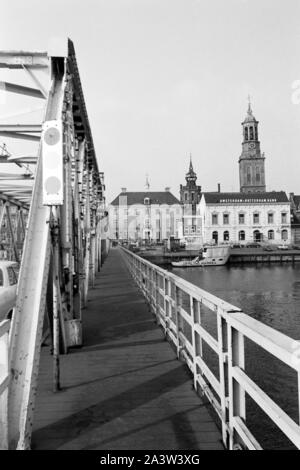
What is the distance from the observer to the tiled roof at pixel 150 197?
12845 centimetres

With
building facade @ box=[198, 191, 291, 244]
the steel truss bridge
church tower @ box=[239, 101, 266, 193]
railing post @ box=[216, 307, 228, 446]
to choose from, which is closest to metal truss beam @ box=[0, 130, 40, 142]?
the steel truss bridge

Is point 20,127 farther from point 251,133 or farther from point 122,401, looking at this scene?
point 251,133

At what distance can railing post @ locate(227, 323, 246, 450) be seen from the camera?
10.0 feet

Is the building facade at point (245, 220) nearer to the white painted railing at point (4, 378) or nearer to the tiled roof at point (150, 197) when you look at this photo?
the tiled roof at point (150, 197)

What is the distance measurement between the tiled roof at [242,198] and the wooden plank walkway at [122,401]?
83.4 meters

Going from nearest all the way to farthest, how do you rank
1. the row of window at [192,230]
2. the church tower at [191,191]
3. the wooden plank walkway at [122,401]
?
the wooden plank walkway at [122,401]
the row of window at [192,230]
the church tower at [191,191]

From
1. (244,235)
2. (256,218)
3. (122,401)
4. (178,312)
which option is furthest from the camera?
(244,235)

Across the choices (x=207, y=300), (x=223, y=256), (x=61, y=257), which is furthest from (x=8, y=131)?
(x=223, y=256)

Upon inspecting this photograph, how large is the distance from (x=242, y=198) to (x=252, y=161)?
3621cm

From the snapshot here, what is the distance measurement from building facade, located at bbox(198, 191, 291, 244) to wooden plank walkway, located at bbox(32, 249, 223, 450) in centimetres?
8218

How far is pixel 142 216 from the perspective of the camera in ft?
415

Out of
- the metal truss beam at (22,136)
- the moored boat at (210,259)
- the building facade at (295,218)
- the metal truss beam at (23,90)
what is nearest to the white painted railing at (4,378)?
the metal truss beam at (23,90)

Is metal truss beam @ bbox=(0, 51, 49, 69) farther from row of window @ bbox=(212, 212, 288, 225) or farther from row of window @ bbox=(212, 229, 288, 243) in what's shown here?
row of window @ bbox=(212, 229, 288, 243)

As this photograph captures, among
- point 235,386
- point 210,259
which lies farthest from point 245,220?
point 235,386
